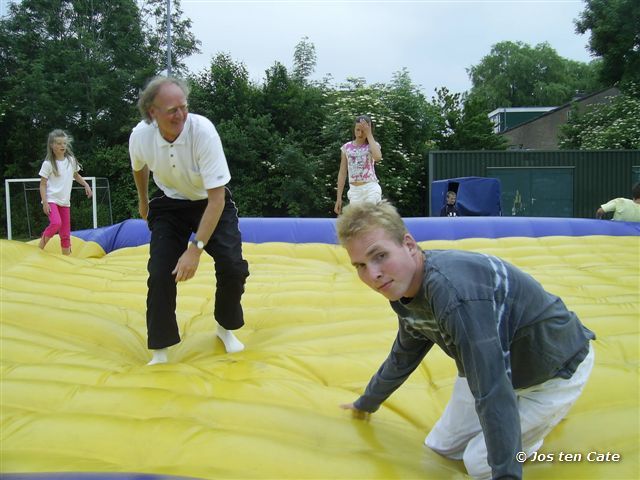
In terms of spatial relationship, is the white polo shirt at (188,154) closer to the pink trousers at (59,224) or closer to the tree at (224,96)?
the pink trousers at (59,224)

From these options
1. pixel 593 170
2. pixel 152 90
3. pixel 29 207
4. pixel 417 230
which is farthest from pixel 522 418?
pixel 593 170

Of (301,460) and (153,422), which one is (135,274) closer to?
(153,422)

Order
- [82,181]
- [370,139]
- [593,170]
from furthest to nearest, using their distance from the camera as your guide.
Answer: [593,170], [82,181], [370,139]

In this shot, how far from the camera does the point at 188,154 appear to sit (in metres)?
2.07

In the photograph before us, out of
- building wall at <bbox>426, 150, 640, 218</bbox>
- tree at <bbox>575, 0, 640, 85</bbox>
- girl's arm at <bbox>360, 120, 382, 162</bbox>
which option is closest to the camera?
girl's arm at <bbox>360, 120, 382, 162</bbox>

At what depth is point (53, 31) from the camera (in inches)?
636

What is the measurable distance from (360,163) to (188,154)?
2.60 meters

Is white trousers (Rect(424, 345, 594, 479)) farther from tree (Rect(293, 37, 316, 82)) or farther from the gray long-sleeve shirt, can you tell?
tree (Rect(293, 37, 316, 82))

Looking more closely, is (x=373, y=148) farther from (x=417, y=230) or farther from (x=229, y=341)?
(x=229, y=341)

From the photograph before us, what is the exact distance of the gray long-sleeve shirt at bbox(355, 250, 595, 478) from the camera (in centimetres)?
107

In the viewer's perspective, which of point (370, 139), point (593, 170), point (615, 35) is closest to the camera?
point (370, 139)

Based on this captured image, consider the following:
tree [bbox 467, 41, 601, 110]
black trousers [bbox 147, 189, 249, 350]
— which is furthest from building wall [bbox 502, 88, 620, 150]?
black trousers [bbox 147, 189, 249, 350]

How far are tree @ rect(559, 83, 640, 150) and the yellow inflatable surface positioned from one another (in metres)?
14.3

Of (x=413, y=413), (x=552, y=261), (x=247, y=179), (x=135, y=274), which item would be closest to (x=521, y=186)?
(x=247, y=179)
